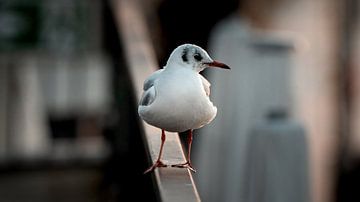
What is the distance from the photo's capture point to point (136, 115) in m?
5.60

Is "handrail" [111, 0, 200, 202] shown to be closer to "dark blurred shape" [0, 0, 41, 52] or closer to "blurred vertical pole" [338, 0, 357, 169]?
"dark blurred shape" [0, 0, 41, 52]

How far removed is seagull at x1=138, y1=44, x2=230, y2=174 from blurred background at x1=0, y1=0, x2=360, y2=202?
473 mm

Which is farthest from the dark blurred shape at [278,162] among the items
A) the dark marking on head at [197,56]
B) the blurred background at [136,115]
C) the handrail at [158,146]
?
the dark marking on head at [197,56]

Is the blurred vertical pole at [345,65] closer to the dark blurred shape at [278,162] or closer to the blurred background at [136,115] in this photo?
the blurred background at [136,115]

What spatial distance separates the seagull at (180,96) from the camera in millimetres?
3453

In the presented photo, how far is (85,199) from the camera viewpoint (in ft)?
27.6

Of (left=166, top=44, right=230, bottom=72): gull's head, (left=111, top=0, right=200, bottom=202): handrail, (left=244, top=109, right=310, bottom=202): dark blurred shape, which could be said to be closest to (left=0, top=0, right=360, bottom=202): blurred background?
(left=244, top=109, right=310, bottom=202): dark blurred shape

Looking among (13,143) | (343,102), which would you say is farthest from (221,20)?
(13,143)

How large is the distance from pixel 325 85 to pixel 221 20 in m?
6.26

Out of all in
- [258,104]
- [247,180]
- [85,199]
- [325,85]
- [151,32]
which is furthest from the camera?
[325,85]

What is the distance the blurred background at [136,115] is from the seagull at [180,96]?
1.55 feet

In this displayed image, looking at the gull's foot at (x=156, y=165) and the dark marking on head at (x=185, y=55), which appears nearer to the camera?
the dark marking on head at (x=185, y=55)

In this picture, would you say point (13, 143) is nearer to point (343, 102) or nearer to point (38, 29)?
point (38, 29)

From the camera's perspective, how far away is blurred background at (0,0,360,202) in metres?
6.05
